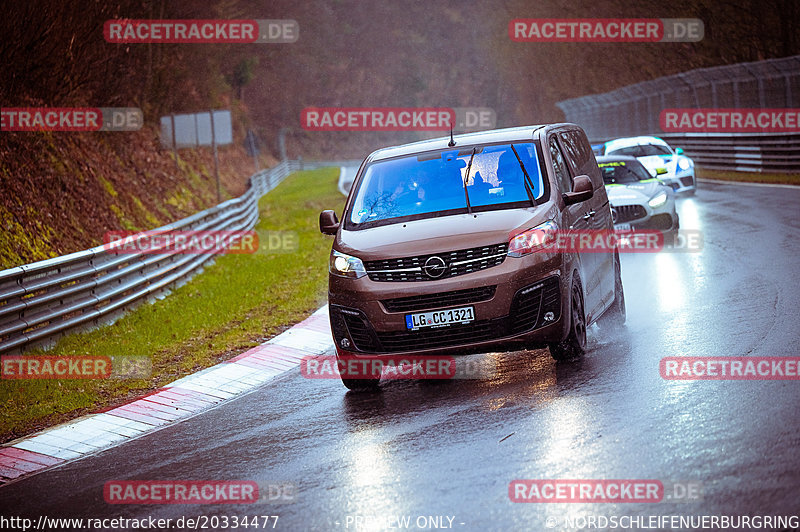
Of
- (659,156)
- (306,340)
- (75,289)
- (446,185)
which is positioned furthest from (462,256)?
(659,156)

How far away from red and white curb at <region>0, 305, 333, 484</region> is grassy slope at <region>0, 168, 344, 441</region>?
299mm

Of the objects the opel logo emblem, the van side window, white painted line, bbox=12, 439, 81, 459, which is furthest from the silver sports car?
white painted line, bbox=12, 439, 81, 459

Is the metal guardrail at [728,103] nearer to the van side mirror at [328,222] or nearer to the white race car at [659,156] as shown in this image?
the white race car at [659,156]

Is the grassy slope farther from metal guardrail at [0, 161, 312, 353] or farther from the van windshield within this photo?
the van windshield

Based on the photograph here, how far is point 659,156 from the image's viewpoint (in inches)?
1002

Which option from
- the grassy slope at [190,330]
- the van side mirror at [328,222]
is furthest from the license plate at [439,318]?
the grassy slope at [190,330]

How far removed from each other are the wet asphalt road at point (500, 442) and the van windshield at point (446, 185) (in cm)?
135

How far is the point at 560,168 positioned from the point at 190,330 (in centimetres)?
543

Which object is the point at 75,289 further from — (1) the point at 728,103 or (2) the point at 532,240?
(1) the point at 728,103

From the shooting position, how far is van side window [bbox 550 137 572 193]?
912 centimetres

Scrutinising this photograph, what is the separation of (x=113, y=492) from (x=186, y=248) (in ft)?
36.3

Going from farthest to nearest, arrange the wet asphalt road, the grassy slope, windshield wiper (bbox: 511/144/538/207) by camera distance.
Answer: the grassy slope, windshield wiper (bbox: 511/144/538/207), the wet asphalt road

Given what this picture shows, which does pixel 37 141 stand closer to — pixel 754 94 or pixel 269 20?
pixel 754 94

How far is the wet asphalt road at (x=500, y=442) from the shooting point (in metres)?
5.37
